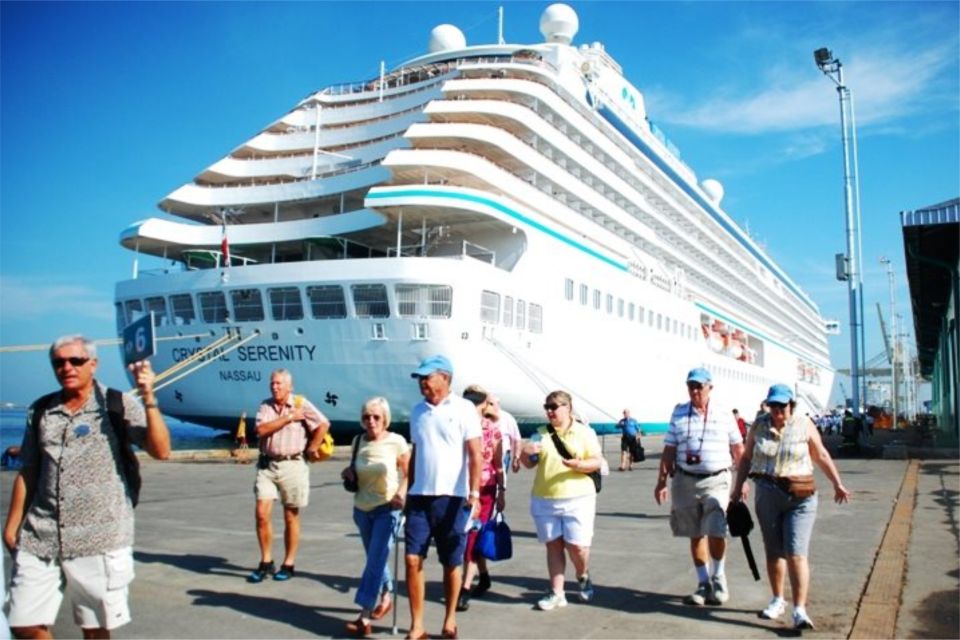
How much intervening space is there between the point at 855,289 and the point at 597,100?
43.7ft

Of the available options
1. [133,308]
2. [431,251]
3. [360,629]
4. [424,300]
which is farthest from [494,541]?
[133,308]

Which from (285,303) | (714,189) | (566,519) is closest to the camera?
(566,519)

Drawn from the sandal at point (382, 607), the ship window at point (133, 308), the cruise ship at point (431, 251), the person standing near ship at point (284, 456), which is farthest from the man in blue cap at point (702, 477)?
the ship window at point (133, 308)

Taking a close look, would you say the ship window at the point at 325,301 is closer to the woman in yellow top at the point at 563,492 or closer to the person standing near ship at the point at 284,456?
the person standing near ship at the point at 284,456

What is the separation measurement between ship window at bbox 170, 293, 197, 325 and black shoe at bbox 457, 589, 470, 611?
18724 millimetres

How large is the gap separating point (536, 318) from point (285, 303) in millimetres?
7257

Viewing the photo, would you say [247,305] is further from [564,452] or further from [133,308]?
[564,452]

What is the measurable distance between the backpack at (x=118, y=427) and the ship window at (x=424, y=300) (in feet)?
52.6

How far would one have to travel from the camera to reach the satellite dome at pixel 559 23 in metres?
35.4

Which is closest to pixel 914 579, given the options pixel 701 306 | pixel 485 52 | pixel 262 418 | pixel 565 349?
pixel 262 418

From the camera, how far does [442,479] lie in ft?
16.1

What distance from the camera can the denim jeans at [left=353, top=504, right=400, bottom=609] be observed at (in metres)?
4.95

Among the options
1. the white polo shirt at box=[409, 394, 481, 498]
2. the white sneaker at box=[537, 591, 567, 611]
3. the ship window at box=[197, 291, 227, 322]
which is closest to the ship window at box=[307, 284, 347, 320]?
the ship window at box=[197, 291, 227, 322]

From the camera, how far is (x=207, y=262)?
2502cm
